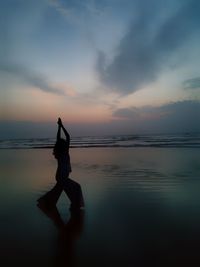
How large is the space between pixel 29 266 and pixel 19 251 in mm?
672

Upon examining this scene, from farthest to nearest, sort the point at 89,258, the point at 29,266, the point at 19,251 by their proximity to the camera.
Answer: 1. the point at 19,251
2. the point at 89,258
3. the point at 29,266

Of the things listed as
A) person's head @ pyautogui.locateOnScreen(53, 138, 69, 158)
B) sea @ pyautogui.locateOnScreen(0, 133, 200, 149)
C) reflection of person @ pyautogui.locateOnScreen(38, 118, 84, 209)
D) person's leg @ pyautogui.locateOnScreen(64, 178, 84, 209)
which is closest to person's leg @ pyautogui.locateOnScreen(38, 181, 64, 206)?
reflection of person @ pyautogui.locateOnScreen(38, 118, 84, 209)

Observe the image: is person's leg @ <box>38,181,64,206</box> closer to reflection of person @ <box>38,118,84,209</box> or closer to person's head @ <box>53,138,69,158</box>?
reflection of person @ <box>38,118,84,209</box>

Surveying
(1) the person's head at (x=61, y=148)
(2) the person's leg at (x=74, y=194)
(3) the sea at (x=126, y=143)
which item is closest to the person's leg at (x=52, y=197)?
(2) the person's leg at (x=74, y=194)

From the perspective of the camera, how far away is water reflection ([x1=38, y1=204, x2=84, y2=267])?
479cm

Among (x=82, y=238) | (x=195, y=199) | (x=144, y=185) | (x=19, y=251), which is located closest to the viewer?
(x=19, y=251)

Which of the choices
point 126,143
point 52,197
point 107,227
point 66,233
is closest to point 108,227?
point 107,227

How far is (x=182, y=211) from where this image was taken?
24.0 feet

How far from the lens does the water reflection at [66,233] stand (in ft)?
15.7

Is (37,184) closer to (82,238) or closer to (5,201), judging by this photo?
(5,201)

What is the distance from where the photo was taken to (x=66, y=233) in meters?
6.07

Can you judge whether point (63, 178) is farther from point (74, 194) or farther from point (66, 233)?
point (66, 233)

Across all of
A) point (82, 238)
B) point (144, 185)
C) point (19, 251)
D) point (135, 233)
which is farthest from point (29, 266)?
point (144, 185)

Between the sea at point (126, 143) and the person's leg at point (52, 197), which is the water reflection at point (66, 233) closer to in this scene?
the person's leg at point (52, 197)
